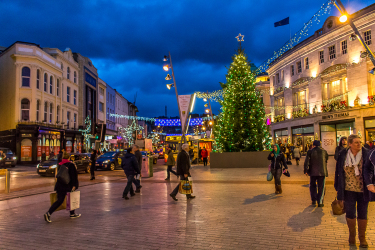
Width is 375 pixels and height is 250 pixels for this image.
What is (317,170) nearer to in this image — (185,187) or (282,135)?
(185,187)

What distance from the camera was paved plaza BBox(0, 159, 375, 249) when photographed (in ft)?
17.7

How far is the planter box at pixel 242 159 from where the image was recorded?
23609mm

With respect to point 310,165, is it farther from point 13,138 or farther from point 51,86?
point 51,86

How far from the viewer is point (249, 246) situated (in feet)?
17.0

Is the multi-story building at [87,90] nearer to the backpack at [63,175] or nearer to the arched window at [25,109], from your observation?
the arched window at [25,109]

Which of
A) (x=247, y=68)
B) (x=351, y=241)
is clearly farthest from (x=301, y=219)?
(x=247, y=68)

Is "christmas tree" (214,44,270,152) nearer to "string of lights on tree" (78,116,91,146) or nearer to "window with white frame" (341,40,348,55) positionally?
"window with white frame" (341,40,348,55)

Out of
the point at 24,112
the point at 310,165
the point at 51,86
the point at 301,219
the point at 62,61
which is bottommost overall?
the point at 301,219

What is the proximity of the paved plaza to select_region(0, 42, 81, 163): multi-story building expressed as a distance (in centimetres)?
2590

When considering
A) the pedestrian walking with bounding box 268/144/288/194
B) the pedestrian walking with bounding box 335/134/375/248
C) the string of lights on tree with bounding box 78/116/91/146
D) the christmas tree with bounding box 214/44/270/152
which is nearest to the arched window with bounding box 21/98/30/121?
the string of lights on tree with bounding box 78/116/91/146

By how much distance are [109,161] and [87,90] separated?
1118 inches

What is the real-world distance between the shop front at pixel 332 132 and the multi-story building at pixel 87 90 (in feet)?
109

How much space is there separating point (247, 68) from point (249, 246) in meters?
21.2

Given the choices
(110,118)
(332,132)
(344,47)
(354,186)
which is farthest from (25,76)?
(354,186)
